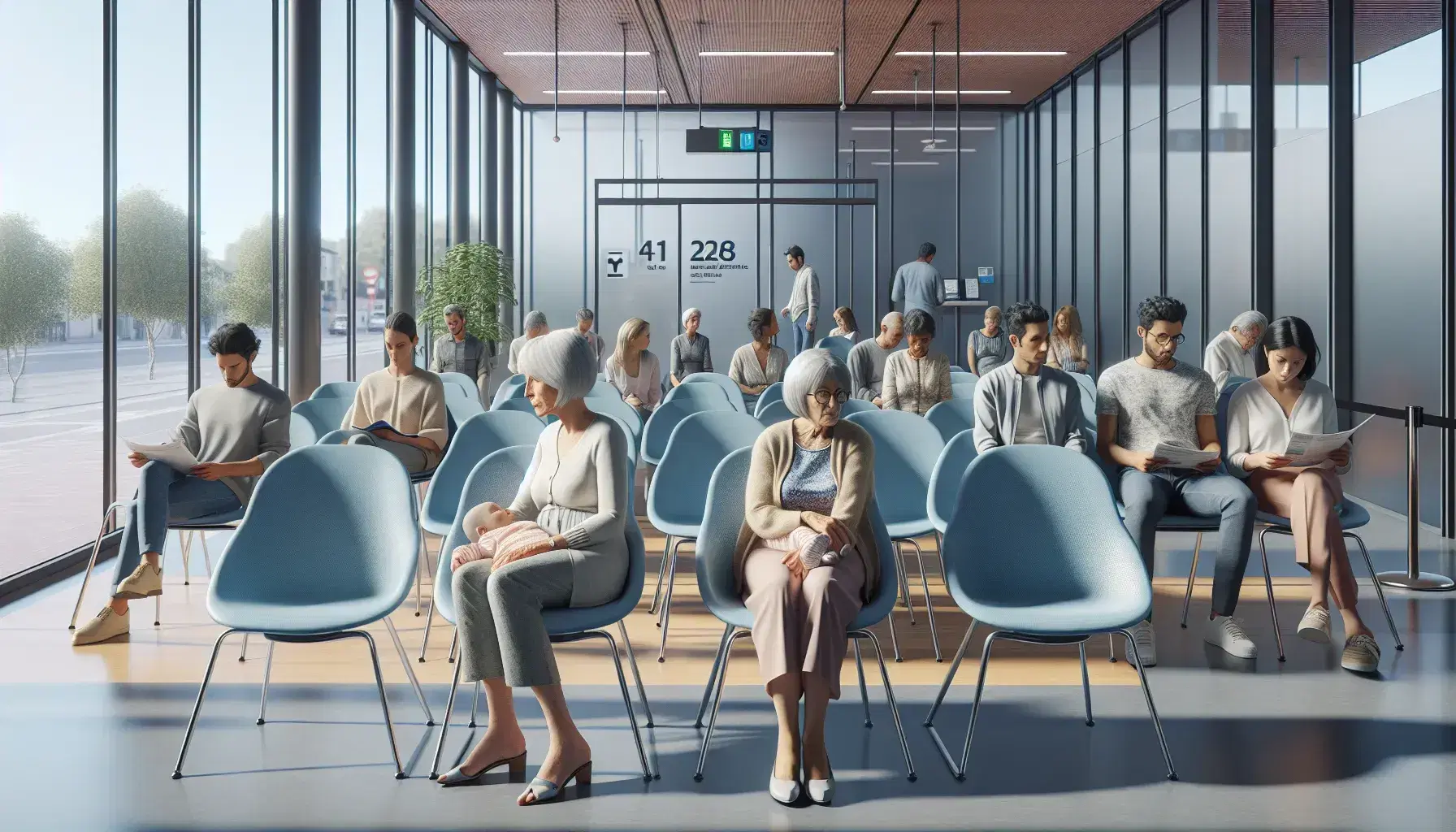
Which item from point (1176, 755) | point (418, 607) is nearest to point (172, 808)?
point (418, 607)

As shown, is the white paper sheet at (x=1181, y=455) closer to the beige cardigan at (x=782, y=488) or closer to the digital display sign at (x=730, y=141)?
the beige cardigan at (x=782, y=488)

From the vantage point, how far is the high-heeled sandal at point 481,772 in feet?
11.6

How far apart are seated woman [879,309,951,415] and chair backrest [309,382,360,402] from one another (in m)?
3.07

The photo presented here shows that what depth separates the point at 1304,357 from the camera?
5086mm

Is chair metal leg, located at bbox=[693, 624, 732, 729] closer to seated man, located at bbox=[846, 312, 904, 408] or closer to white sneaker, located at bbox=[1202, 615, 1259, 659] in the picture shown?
white sneaker, located at bbox=[1202, 615, 1259, 659]

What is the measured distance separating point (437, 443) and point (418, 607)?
36.9 inches

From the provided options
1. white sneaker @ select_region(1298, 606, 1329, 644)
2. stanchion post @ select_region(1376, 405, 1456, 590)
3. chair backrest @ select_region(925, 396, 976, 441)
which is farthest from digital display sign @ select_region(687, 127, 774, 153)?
white sneaker @ select_region(1298, 606, 1329, 644)

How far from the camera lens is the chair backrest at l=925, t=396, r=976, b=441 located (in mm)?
6512

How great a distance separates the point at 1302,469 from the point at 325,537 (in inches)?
151

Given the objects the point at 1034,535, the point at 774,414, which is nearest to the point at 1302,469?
the point at 1034,535

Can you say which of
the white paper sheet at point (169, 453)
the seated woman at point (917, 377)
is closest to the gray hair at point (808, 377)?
the white paper sheet at point (169, 453)

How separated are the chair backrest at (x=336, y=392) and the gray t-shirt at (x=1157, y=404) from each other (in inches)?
164

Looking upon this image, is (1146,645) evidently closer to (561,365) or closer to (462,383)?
(561,365)

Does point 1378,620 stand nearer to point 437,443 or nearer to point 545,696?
point 545,696
